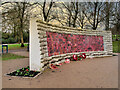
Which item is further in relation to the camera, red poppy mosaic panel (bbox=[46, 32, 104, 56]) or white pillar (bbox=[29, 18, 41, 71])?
red poppy mosaic panel (bbox=[46, 32, 104, 56])

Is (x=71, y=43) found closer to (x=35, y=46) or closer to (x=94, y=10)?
(x=35, y=46)

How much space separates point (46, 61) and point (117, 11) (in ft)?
56.5

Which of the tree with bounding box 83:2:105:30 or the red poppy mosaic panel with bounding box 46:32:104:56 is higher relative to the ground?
the tree with bounding box 83:2:105:30

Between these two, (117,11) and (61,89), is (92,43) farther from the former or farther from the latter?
(117,11)

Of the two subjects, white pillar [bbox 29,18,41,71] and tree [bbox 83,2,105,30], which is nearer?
white pillar [bbox 29,18,41,71]

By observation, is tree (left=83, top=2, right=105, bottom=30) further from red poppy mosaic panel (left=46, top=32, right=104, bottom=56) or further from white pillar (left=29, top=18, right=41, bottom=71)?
white pillar (left=29, top=18, right=41, bottom=71)

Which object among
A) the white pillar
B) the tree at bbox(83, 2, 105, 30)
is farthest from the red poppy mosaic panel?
the tree at bbox(83, 2, 105, 30)

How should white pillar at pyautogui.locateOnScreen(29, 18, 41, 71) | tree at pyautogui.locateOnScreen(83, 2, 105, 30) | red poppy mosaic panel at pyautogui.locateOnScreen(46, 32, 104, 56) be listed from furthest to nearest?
tree at pyautogui.locateOnScreen(83, 2, 105, 30), red poppy mosaic panel at pyautogui.locateOnScreen(46, 32, 104, 56), white pillar at pyautogui.locateOnScreen(29, 18, 41, 71)

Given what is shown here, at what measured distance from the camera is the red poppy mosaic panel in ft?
21.2

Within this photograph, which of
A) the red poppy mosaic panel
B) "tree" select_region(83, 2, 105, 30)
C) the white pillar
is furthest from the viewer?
"tree" select_region(83, 2, 105, 30)

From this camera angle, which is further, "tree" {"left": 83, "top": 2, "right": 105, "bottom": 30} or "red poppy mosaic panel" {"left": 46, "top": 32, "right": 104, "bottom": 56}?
"tree" {"left": 83, "top": 2, "right": 105, "bottom": 30}

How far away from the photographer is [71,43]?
8227mm

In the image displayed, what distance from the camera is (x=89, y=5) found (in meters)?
19.2

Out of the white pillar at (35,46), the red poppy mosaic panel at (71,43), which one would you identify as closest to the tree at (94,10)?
the red poppy mosaic panel at (71,43)
